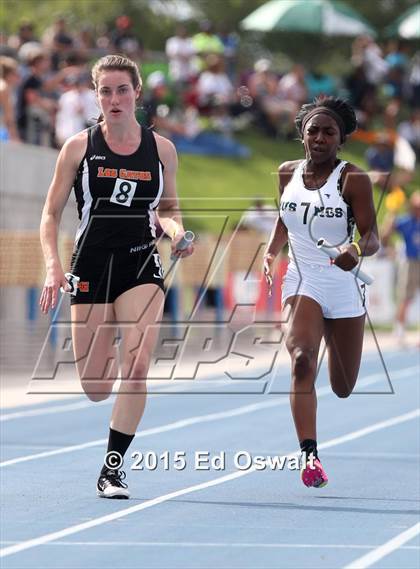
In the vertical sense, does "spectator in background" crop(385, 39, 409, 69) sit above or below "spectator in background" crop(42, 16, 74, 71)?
above

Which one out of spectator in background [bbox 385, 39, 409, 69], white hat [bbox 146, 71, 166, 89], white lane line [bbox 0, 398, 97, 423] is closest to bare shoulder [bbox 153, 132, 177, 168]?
white lane line [bbox 0, 398, 97, 423]

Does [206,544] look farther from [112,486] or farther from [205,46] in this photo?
[205,46]

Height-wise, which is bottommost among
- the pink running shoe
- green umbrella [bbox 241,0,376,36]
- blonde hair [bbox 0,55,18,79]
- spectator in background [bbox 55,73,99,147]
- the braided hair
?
the pink running shoe

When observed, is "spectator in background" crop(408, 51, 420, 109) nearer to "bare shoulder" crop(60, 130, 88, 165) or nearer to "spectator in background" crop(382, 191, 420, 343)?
"spectator in background" crop(382, 191, 420, 343)

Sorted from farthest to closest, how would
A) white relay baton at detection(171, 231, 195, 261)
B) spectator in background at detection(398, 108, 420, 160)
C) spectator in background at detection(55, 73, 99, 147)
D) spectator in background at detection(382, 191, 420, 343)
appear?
1. spectator in background at detection(398, 108, 420, 160)
2. spectator in background at detection(382, 191, 420, 343)
3. spectator in background at detection(55, 73, 99, 147)
4. white relay baton at detection(171, 231, 195, 261)

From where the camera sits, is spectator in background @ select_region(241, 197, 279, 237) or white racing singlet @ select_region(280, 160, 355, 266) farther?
spectator in background @ select_region(241, 197, 279, 237)

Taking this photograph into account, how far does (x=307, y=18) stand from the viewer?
34.5 m

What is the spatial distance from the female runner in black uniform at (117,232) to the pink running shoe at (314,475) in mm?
1022

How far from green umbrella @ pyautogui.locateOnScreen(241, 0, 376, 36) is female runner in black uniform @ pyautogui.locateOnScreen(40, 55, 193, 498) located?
2513 cm

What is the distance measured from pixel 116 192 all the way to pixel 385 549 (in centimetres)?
263

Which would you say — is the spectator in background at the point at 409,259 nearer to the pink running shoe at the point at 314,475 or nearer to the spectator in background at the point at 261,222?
the spectator in background at the point at 261,222

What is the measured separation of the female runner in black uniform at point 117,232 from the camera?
9.11m

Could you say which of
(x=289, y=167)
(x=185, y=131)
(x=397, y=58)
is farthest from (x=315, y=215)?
(x=397, y=58)

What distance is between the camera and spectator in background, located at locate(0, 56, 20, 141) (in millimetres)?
21250
